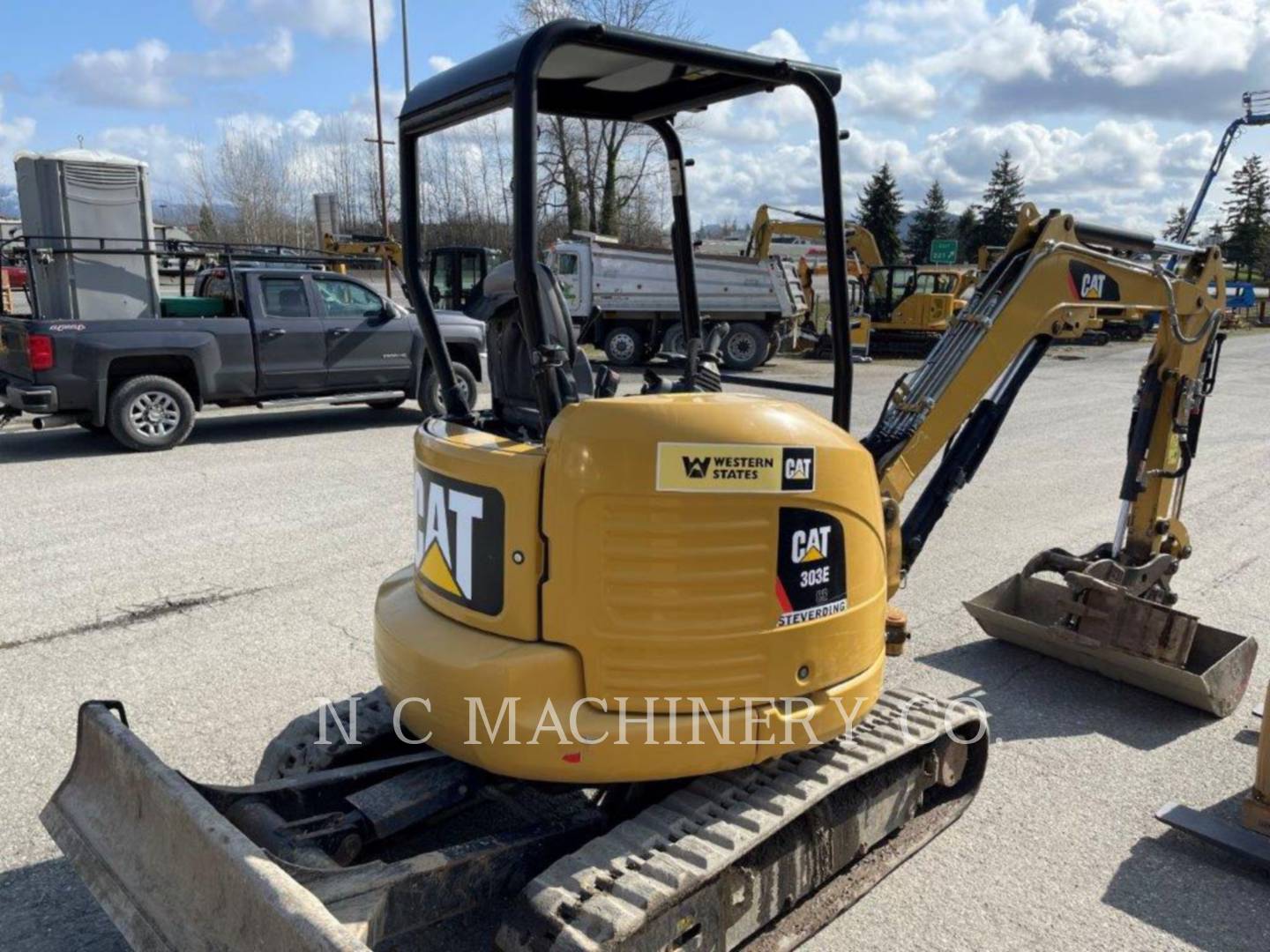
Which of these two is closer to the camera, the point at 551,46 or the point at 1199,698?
the point at 551,46

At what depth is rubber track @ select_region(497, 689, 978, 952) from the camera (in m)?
2.42

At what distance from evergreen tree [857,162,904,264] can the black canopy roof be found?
53.4 meters

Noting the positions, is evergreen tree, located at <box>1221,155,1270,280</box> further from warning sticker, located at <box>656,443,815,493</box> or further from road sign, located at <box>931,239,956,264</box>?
warning sticker, located at <box>656,443,815,493</box>

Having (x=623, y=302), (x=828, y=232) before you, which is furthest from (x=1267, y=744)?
(x=623, y=302)

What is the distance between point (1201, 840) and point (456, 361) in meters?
10.7

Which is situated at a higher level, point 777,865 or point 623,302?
point 623,302

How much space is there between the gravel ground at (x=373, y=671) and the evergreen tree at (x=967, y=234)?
2169 inches

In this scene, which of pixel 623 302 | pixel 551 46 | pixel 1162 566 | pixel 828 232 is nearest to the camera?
pixel 551 46

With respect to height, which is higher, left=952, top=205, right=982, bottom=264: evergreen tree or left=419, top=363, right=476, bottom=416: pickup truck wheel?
left=952, top=205, right=982, bottom=264: evergreen tree

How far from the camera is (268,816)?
9.48ft

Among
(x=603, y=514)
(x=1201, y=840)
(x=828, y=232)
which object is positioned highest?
(x=828, y=232)

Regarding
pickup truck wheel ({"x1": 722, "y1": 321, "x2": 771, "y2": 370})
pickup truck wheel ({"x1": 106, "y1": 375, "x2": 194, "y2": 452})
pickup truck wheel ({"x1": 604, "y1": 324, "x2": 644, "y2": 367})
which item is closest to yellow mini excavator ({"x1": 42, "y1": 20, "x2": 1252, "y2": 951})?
pickup truck wheel ({"x1": 106, "y1": 375, "x2": 194, "y2": 452})

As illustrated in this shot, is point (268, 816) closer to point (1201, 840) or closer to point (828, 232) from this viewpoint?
point (828, 232)

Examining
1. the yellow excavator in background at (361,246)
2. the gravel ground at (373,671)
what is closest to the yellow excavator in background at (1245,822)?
the gravel ground at (373,671)
